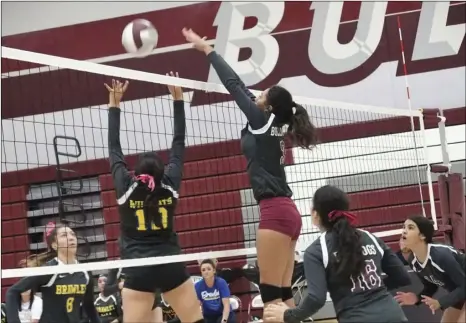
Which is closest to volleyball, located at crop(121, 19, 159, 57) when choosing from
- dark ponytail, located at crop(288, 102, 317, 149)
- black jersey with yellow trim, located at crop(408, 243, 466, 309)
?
dark ponytail, located at crop(288, 102, 317, 149)

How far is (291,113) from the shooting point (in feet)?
16.3

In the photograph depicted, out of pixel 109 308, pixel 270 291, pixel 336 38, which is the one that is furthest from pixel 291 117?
pixel 336 38

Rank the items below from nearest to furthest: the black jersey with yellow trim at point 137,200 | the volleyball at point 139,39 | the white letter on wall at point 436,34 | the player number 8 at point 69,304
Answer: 1. the black jersey with yellow trim at point 137,200
2. the player number 8 at point 69,304
3. the volleyball at point 139,39
4. the white letter on wall at point 436,34

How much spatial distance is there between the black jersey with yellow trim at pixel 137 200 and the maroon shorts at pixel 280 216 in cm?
59

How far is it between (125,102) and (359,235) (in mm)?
8268

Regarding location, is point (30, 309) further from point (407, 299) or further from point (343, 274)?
point (343, 274)

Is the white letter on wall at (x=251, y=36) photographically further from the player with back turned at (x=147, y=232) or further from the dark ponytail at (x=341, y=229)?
the dark ponytail at (x=341, y=229)

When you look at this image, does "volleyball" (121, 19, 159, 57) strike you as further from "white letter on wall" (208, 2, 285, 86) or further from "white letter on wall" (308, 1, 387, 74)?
"white letter on wall" (308, 1, 387, 74)

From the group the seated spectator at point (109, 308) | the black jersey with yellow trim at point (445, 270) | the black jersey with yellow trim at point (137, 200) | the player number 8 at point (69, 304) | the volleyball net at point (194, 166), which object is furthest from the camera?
the volleyball net at point (194, 166)

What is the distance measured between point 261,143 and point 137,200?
0.91 meters

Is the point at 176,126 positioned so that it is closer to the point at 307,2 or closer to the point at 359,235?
the point at 359,235

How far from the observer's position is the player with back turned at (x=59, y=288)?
16.1ft

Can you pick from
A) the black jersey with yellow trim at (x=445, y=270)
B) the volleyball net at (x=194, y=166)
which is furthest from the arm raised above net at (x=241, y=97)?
the volleyball net at (x=194, y=166)

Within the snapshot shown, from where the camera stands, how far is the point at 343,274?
369 centimetres
